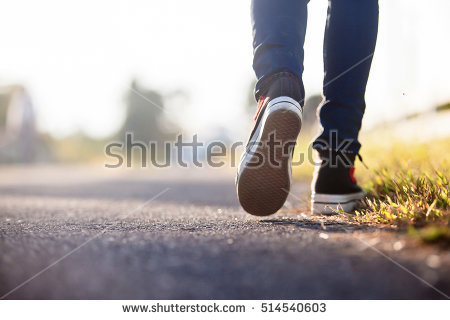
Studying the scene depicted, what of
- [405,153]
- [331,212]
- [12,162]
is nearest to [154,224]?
[331,212]

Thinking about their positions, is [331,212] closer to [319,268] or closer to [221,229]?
[221,229]

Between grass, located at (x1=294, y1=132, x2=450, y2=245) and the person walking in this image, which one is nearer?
grass, located at (x1=294, y1=132, x2=450, y2=245)

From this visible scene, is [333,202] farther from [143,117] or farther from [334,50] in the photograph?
[143,117]

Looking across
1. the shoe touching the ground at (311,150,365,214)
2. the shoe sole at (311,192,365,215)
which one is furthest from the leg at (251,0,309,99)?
the shoe sole at (311,192,365,215)

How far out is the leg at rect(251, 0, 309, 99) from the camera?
4.33 feet

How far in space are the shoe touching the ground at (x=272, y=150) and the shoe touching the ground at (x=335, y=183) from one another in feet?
0.80

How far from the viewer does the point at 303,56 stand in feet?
4.73

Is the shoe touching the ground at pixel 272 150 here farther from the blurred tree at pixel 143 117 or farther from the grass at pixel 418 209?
the blurred tree at pixel 143 117

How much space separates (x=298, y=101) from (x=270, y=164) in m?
Result: 0.24

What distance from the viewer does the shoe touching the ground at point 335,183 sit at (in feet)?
4.72

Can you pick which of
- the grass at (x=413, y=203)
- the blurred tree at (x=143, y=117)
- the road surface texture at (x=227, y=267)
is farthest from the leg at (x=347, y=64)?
the blurred tree at (x=143, y=117)

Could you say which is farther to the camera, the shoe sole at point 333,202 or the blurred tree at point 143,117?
the blurred tree at point 143,117

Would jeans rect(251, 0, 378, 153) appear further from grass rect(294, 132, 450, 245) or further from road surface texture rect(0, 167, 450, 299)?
road surface texture rect(0, 167, 450, 299)

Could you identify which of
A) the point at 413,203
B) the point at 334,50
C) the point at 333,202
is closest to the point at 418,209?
the point at 413,203
